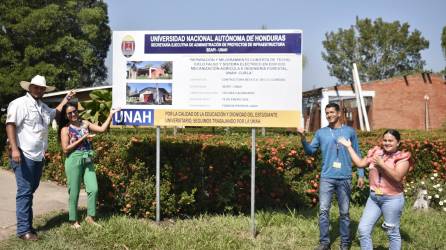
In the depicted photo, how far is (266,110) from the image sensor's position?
5715 millimetres

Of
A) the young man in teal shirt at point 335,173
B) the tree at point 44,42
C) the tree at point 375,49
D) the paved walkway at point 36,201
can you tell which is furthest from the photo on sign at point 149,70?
the tree at point 375,49

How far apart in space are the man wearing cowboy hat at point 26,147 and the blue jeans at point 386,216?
3.71 metres

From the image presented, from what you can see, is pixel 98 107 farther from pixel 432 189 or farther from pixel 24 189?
Answer: pixel 432 189

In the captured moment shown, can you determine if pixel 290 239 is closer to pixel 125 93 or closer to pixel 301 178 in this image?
pixel 301 178

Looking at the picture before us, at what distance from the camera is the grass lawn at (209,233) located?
5.31m

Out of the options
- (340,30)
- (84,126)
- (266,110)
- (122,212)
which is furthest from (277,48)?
(340,30)

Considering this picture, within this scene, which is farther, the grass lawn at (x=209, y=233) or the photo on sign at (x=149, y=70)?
the photo on sign at (x=149, y=70)

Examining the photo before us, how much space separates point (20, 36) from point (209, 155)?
23638 millimetres

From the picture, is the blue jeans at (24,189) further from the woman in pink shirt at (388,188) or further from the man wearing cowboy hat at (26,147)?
the woman in pink shirt at (388,188)

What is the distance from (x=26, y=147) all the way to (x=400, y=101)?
87.7 ft

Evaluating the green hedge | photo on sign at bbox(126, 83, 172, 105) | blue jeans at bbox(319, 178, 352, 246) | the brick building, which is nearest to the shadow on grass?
the green hedge

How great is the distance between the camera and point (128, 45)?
19.3ft

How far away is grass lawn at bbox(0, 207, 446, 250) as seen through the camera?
5.31 metres

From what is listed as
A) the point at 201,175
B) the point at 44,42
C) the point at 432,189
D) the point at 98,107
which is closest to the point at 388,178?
the point at 201,175
